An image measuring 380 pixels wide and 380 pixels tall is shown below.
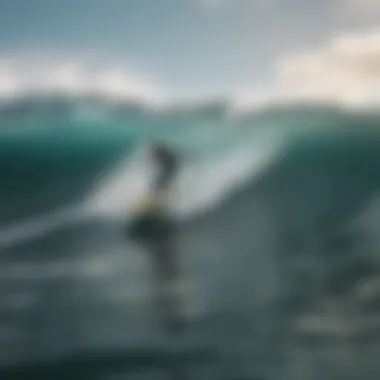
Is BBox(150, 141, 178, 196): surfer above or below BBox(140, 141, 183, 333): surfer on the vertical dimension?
above

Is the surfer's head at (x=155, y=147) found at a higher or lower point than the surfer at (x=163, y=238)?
higher

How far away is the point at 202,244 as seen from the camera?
49.5 inches

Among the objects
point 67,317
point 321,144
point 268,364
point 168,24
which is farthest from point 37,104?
point 268,364

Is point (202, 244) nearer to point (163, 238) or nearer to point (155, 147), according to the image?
point (163, 238)

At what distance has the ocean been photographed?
1.23 m

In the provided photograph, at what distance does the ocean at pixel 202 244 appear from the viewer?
1.23m

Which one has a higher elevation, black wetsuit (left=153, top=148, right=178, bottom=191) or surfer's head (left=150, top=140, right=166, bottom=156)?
surfer's head (left=150, top=140, right=166, bottom=156)

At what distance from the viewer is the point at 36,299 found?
1.26m

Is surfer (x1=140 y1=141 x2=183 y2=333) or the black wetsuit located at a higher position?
the black wetsuit

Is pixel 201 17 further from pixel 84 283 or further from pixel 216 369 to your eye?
pixel 216 369

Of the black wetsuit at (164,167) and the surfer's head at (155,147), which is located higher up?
the surfer's head at (155,147)

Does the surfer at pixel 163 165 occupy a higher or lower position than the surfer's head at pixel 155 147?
lower

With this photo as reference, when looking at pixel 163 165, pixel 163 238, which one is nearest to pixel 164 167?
pixel 163 165

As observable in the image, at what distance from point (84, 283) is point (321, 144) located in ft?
1.57
